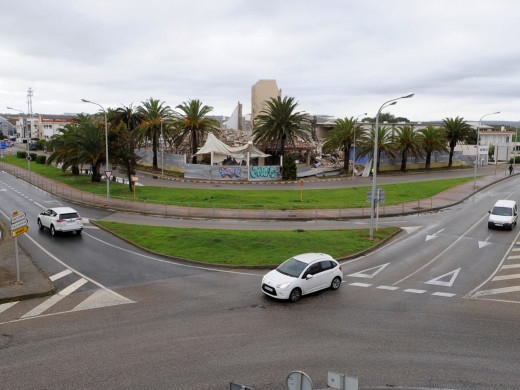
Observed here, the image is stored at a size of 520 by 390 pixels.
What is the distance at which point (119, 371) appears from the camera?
1098cm

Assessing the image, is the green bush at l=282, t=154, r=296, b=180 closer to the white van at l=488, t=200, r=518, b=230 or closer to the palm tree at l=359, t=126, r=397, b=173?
the palm tree at l=359, t=126, r=397, b=173

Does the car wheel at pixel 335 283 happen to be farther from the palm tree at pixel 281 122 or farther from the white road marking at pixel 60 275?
the palm tree at pixel 281 122

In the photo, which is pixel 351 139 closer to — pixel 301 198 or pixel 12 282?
pixel 301 198

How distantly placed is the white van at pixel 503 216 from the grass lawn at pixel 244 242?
7.66 m

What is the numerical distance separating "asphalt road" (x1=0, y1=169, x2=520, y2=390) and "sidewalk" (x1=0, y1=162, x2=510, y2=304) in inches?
37.9

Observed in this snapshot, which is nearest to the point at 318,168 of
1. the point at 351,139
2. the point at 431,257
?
the point at 351,139

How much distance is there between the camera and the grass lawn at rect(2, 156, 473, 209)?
130 feet

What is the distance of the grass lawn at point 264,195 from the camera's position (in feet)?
130

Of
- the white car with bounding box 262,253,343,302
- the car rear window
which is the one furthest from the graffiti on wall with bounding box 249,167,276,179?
the white car with bounding box 262,253,343,302

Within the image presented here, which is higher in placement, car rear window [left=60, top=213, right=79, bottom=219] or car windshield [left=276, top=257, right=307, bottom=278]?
car rear window [left=60, top=213, right=79, bottom=219]

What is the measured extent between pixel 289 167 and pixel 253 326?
4803 centimetres

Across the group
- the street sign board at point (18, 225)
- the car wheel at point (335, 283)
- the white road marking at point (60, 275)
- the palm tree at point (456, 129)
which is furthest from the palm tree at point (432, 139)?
the street sign board at point (18, 225)

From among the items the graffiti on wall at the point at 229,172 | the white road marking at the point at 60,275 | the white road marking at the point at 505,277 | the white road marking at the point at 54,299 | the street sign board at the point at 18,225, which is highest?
the graffiti on wall at the point at 229,172

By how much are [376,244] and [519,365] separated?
573 inches
